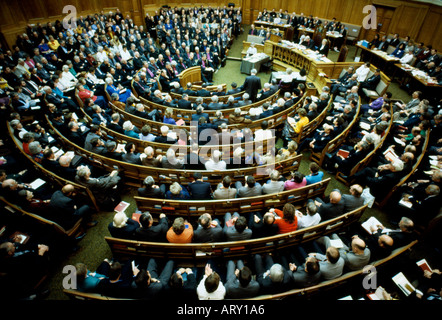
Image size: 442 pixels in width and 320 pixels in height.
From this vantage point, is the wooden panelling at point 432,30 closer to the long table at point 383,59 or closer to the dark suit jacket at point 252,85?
the long table at point 383,59

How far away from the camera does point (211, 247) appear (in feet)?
11.2

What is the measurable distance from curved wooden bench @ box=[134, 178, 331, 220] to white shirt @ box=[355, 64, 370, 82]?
7726mm

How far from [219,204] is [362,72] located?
374 inches

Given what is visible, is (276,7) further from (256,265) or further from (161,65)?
(256,265)

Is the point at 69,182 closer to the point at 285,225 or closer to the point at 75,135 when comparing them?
the point at 75,135

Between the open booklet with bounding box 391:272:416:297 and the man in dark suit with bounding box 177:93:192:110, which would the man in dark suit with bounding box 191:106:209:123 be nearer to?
the man in dark suit with bounding box 177:93:192:110

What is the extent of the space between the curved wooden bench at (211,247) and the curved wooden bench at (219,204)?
2.74ft

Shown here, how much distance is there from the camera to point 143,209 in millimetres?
4465

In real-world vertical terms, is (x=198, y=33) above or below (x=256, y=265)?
above

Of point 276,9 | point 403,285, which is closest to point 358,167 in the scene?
point 403,285

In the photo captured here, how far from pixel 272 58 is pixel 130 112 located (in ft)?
30.9

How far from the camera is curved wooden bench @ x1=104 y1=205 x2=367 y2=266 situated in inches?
134
